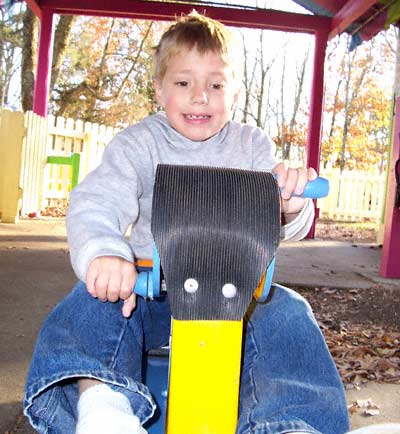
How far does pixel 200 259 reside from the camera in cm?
85

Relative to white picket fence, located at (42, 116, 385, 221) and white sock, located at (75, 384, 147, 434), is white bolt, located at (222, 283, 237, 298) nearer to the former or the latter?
white sock, located at (75, 384, 147, 434)

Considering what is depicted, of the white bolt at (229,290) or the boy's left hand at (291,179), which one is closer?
the white bolt at (229,290)

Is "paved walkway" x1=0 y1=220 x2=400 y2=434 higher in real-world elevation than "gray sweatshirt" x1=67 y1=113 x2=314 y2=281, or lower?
lower

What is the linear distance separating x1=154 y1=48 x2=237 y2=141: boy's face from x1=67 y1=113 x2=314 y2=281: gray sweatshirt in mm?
84

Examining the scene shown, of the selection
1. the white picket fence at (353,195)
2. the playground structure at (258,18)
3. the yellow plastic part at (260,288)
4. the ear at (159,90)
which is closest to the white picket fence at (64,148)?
the playground structure at (258,18)

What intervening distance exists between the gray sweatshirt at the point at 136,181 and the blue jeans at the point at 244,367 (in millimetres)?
138

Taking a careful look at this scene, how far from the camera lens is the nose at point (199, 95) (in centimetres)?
140

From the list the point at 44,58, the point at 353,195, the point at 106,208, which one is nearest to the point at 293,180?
the point at 106,208

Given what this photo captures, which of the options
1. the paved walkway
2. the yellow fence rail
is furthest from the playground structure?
the paved walkway

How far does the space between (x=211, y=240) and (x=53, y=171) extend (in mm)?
7398

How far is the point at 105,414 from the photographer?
924 millimetres

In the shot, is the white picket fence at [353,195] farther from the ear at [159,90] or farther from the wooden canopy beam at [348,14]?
the ear at [159,90]

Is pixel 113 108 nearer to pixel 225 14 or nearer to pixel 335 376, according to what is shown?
pixel 225 14

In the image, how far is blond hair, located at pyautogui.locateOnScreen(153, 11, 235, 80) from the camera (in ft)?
4.71
